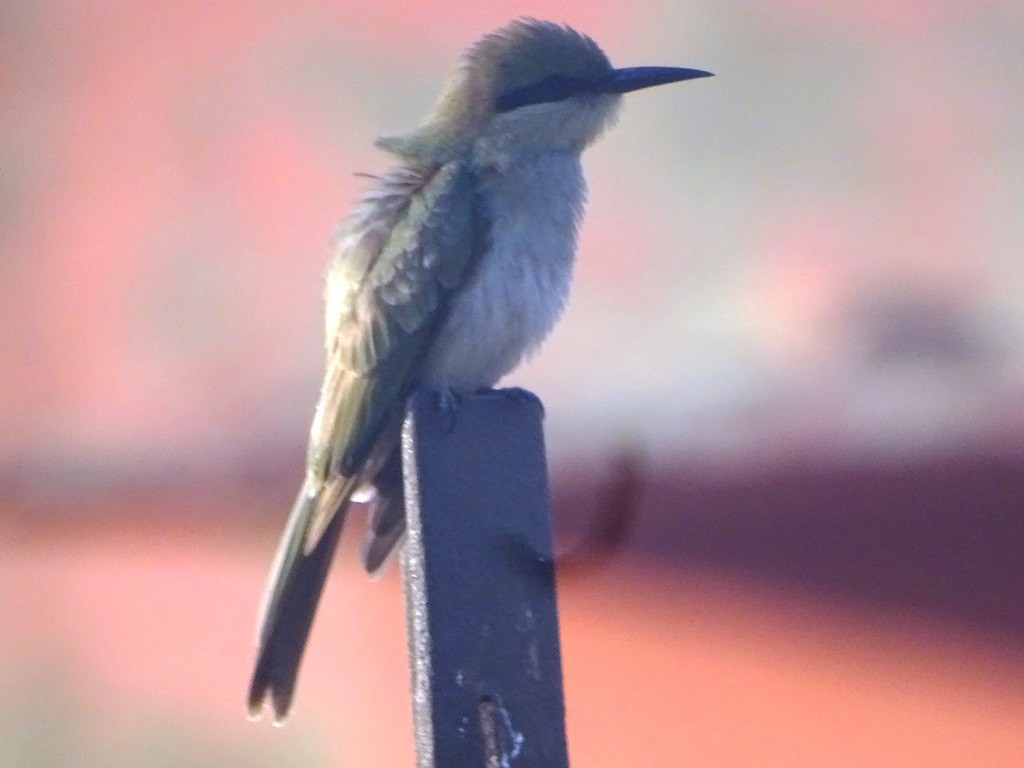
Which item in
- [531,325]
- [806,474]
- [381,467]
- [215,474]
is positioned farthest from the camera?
[215,474]

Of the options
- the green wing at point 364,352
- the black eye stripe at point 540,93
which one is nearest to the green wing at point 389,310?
the green wing at point 364,352

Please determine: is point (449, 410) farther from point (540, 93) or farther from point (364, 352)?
point (540, 93)

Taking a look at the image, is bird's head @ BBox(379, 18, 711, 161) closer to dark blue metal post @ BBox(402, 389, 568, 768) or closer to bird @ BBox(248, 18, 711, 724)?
bird @ BBox(248, 18, 711, 724)

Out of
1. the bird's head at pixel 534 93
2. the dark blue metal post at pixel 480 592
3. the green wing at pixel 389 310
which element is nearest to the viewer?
the dark blue metal post at pixel 480 592

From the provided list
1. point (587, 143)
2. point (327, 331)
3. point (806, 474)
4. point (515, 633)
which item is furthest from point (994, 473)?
point (515, 633)

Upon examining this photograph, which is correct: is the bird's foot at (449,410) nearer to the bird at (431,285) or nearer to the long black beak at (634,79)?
the bird at (431,285)

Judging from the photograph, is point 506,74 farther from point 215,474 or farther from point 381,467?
point 215,474

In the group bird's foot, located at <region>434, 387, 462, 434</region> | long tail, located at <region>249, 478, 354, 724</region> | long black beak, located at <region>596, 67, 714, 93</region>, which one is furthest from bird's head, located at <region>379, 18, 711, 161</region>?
bird's foot, located at <region>434, 387, 462, 434</region>
